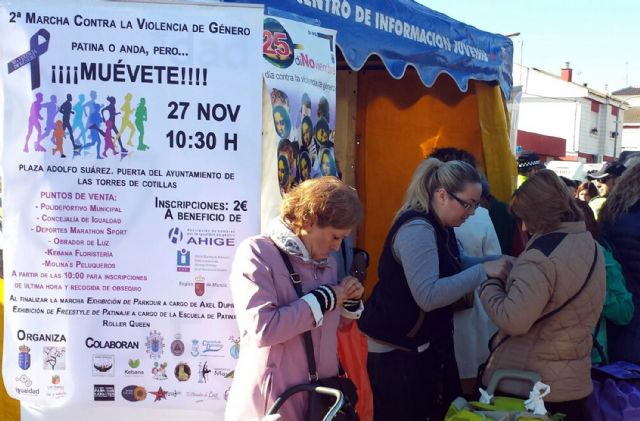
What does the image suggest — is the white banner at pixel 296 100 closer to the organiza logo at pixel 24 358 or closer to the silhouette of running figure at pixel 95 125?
the silhouette of running figure at pixel 95 125

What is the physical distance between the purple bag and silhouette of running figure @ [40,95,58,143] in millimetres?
2602

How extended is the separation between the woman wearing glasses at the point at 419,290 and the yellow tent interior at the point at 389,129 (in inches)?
118

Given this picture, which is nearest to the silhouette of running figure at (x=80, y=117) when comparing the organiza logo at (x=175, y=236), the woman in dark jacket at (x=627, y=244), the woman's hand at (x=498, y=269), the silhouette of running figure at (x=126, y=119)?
the silhouette of running figure at (x=126, y=119)

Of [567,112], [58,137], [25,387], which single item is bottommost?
[25,387]

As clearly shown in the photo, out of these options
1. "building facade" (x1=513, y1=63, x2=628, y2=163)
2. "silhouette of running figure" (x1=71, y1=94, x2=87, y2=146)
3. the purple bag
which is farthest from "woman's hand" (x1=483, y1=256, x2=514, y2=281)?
"building facade" (x1=513, y1=63, x2=628, y2=163)

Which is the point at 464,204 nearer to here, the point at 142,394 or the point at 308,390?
the point at 308,390

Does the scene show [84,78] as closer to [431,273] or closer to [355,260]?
[355,260]

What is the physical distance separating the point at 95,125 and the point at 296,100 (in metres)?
0.80

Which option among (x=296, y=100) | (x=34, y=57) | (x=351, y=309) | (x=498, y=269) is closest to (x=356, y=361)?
(x=351, y=309)

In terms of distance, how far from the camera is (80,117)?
2711mm

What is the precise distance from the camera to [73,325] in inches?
108

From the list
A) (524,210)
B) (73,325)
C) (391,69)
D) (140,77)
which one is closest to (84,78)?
(140,77)

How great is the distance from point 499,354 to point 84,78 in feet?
6.78

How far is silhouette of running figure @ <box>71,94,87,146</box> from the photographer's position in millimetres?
2709
